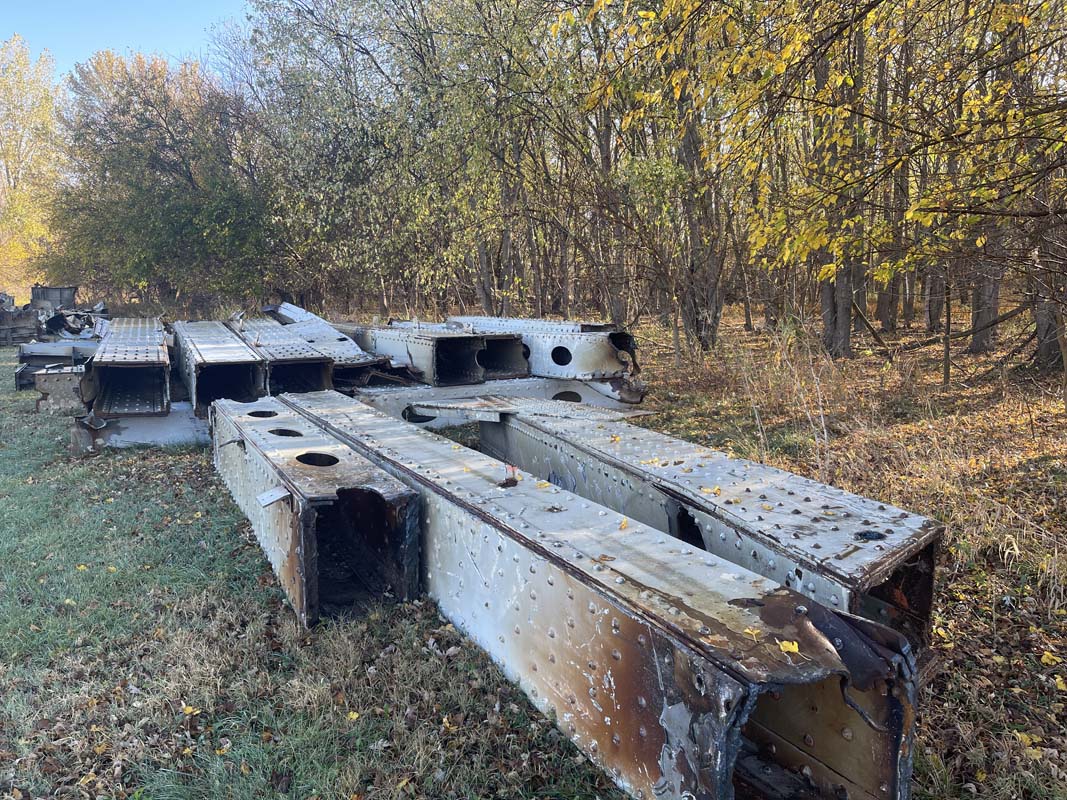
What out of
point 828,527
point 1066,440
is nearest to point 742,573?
point 828,527

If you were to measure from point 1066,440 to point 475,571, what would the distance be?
5418 millimetres

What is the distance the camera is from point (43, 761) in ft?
7.57

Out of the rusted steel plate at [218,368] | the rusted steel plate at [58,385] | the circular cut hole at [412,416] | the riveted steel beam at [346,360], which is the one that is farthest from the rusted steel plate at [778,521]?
the rusted steel plate at [58,385]

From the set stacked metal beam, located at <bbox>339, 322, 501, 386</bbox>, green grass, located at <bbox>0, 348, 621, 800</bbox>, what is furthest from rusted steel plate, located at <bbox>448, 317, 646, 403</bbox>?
green grass, located at <bbox>0, 348, 621, 800</bbox>

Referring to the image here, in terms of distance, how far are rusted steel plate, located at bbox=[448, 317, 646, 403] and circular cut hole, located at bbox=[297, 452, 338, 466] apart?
11.7ft

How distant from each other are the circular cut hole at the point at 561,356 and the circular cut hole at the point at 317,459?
366 cm

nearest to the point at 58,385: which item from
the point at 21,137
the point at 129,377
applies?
the point at 129,377

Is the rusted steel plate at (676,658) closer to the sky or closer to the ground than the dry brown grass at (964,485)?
closer to the sky

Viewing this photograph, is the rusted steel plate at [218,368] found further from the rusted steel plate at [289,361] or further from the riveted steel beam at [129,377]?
the riveted steel beam at [129,377]

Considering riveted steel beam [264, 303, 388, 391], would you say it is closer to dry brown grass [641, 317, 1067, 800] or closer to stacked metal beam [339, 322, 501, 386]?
stacked metal beam [339, 322, 501, 386]

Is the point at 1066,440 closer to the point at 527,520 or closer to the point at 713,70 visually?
the point at 713,70

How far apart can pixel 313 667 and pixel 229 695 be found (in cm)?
32

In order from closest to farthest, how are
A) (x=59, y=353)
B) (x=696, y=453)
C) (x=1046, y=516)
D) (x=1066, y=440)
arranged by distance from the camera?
(x=696, y=453) < (x=1046, y=516) < (x=1066, y=440) < (x=59, y=353)

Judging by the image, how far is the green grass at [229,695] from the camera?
2238 mm
